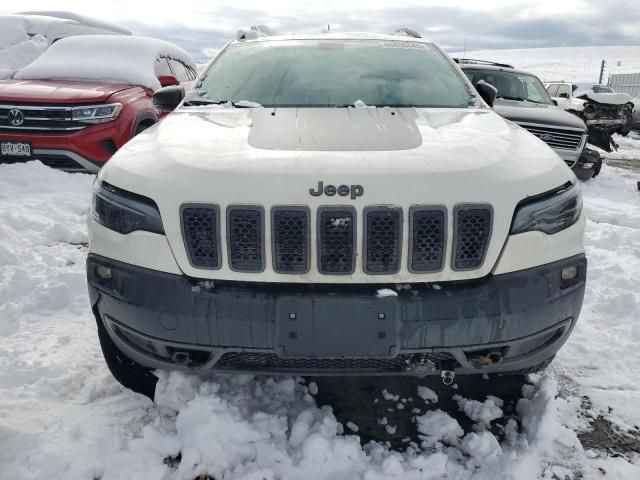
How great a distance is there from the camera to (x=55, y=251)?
13.5 feet

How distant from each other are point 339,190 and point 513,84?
322 inches

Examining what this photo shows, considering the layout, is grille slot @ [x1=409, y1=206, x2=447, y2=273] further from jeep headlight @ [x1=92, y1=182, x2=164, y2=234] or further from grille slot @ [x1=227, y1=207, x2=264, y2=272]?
jeep headlight @ [x1=92, y1=182, x2=164, y2=234]

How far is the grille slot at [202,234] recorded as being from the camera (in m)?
1.89

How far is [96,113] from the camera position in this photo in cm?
579

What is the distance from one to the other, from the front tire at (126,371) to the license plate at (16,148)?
4.23 m

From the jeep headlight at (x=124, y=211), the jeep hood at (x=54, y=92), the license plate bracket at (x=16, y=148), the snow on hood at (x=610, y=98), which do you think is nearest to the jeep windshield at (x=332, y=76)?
the jeep headlight at (x=124, y=211)

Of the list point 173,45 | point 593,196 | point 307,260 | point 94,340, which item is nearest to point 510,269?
point 307,260

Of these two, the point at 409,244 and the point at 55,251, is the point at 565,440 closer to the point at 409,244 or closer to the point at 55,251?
the point at 409,244

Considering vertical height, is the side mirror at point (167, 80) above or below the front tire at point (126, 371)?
above

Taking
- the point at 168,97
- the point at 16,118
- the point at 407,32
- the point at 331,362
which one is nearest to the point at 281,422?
the point at 331,362

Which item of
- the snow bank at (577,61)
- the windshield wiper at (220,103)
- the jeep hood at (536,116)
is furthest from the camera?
the snow bank at (577,61)

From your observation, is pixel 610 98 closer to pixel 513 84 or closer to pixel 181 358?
pixel 513 84

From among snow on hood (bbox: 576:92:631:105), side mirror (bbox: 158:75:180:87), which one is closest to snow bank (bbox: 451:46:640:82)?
snow on hood (bbox: 576:92:631:105)

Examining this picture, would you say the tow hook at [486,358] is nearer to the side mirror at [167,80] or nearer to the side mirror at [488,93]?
the side mirror at [488,93]
